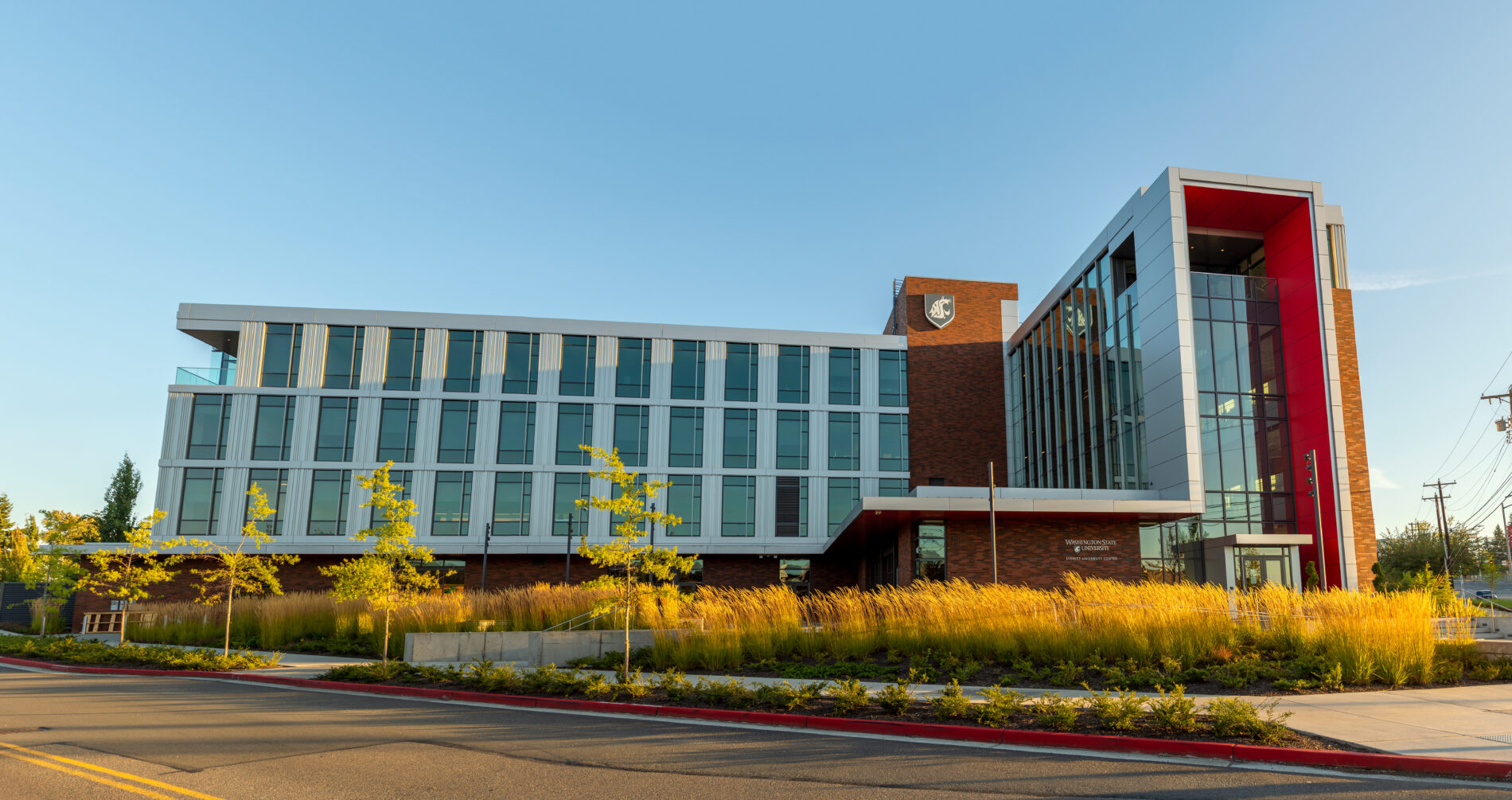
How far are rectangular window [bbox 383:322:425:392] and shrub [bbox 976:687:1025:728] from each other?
37.8m

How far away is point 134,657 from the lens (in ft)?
71.0

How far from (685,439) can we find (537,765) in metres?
35.7

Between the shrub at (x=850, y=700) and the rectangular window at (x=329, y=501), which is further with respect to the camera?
the rectangular window at (x=329, y=501)

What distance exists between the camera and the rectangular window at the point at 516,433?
141 feet

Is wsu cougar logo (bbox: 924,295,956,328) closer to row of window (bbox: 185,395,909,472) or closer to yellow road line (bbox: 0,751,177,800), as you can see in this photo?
row of window (bbox: 185,395,909,472)

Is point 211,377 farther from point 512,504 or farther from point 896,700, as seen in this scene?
point 896,700

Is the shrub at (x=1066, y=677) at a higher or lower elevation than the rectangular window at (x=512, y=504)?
lower

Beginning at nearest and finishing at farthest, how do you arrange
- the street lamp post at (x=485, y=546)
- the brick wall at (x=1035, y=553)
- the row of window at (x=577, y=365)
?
the brick wall at (x=1035, y=553)
the street lamp post at (x=485, y=546)
the row of window at (x=577, y=365)

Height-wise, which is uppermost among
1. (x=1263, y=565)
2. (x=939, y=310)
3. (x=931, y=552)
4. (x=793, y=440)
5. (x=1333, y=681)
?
(x=939, y=310)

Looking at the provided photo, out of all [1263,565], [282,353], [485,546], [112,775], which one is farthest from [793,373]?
[112,775]

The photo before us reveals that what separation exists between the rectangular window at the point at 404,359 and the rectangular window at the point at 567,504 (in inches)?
330

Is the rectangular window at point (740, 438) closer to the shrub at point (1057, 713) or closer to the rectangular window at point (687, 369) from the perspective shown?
the rectangular window at point (687, 369)

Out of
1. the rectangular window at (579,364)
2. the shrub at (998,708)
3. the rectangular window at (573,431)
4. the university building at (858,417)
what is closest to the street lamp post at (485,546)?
the university building at (858,417)

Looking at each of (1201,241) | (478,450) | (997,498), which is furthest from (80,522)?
(1201,241)
